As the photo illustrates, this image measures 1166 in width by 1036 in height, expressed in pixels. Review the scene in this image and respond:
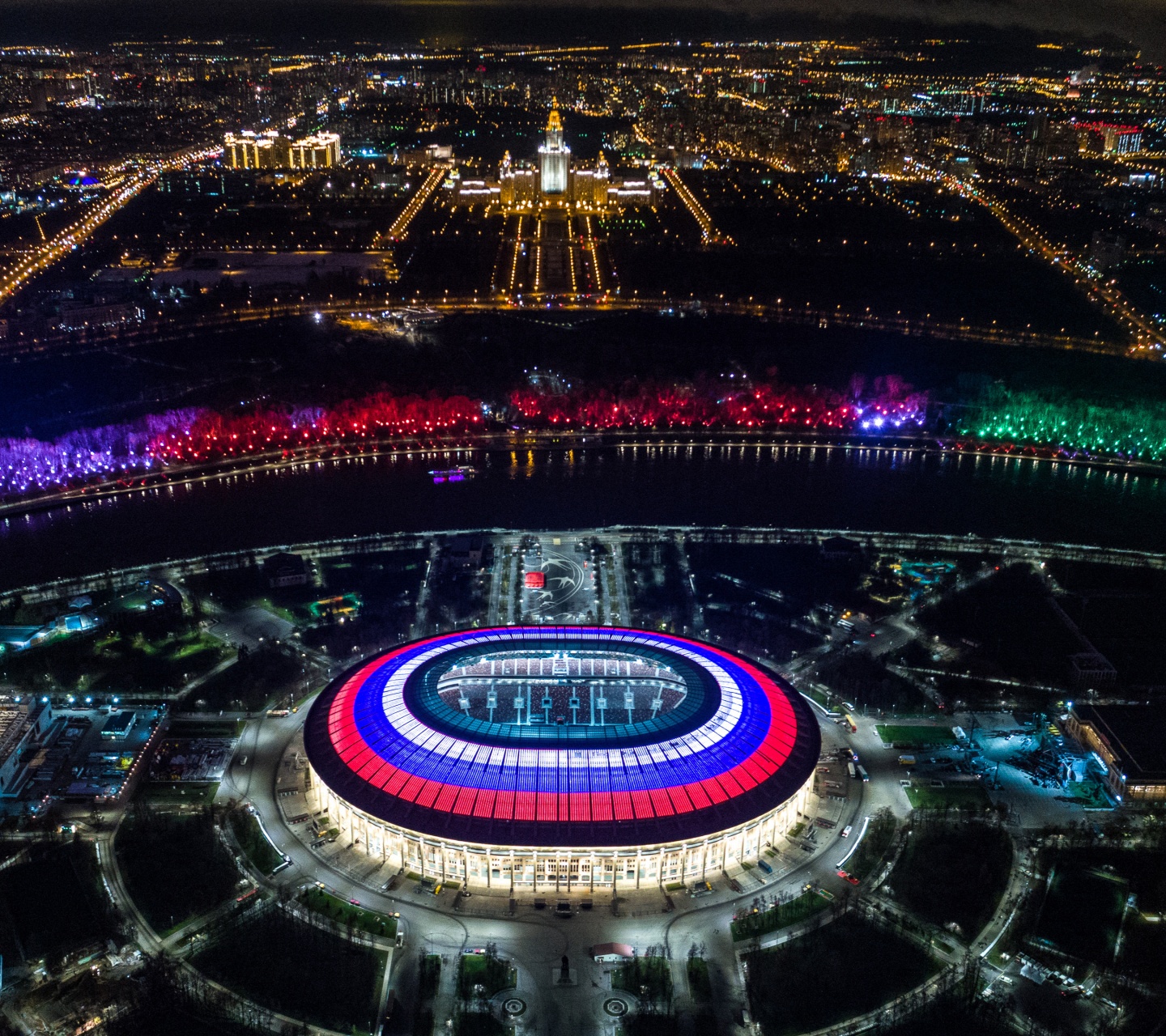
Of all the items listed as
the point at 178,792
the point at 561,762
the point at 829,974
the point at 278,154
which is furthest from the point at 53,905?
the point at 278,154

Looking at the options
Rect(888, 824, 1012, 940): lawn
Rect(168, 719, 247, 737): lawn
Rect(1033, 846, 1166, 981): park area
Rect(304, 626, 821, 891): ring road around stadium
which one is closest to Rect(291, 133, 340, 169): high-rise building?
Rect(168, 719, 247, 737): lawn

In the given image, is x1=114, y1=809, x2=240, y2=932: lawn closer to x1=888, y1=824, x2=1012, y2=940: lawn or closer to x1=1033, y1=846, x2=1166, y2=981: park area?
x1=888, y1=824, x2=1012, y2=940: lawn

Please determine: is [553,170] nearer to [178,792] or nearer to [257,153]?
[257,153]

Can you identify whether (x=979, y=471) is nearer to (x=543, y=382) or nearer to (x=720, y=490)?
(x=720, y=490)

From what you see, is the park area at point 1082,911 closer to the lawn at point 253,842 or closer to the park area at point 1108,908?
the park area at point 1108,908

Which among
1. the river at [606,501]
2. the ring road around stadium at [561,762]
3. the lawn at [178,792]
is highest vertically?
the ring road around stadium at [561,762]

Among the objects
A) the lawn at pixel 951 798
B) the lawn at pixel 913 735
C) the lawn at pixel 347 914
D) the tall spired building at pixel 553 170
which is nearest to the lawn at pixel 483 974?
the lawn at pixel 347 914
